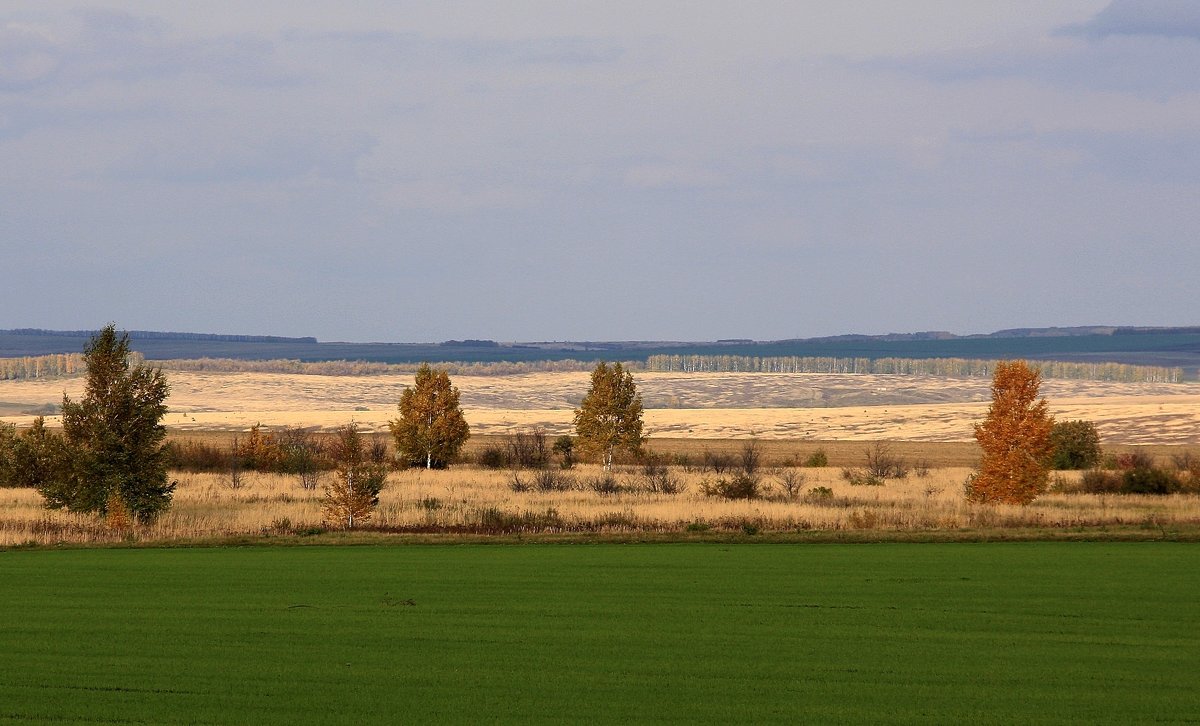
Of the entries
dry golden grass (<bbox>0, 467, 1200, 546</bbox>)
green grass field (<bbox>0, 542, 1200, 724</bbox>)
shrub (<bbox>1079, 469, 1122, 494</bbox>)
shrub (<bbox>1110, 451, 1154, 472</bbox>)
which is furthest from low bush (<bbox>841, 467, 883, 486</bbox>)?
green grass field (<bbox>0, 542, 1200, 724</bbox>)

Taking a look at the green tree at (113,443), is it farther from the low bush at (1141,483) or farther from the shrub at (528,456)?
the low bush at (1141,483)

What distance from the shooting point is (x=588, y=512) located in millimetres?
29875

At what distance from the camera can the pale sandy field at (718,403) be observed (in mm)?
98062

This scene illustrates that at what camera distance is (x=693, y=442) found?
85.4 metres

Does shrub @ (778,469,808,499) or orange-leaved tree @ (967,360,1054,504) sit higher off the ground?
orange-leaved tree @ (967,360,1054,504)

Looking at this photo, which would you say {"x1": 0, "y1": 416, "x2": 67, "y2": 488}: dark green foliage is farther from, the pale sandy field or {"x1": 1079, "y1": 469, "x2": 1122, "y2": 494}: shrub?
the pale sandy field

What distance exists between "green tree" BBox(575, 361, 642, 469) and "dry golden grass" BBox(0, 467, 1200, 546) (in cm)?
1140

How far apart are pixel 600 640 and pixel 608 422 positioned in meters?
40.4

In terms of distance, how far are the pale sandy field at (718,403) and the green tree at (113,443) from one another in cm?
6860

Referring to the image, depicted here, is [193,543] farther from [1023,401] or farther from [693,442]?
[693,442]

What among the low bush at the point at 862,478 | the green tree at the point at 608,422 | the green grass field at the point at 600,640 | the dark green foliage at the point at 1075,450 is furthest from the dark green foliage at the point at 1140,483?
the green grass field at the point at 600,640

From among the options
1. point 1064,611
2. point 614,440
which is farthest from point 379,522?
point 614,440

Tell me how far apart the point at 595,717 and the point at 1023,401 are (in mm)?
27477

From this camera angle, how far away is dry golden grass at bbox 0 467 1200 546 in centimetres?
2577
